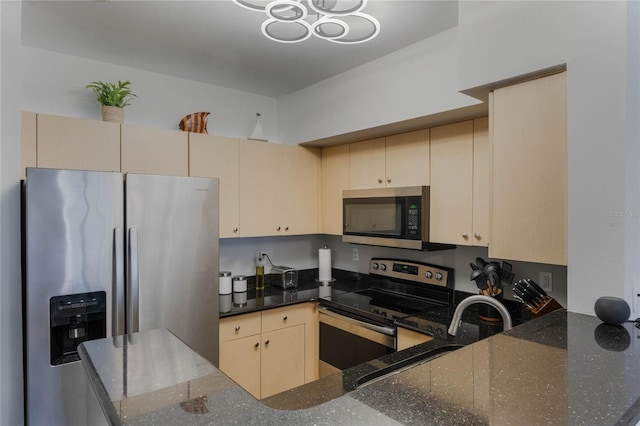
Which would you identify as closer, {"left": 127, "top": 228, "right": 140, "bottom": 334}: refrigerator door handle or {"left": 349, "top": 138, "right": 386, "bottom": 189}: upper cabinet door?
{"left": 127, "top": 228, "right": 140, "bottom": 334}: refrigerator door handle

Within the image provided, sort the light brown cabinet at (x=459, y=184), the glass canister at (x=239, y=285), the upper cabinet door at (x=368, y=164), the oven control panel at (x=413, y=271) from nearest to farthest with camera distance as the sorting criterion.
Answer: the light brown cabinet at (x=459, y=184) → the oven control panel at (x=413, y=271) → the upper cabinet door at (x=368, y=164) → the glass canister at (x=239, y=285)

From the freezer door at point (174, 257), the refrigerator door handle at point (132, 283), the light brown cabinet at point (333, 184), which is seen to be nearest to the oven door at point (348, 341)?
the light brown cabinet at point (333, 184)

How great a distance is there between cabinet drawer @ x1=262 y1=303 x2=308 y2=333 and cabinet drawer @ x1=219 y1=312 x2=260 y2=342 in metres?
0.06

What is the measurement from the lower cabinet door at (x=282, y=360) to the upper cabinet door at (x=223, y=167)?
2.61 feet

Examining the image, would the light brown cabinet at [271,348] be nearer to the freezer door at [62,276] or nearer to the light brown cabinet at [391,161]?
the freezer door at [62,276]

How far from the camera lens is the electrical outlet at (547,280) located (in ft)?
6.93

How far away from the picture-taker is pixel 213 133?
3.05 meters

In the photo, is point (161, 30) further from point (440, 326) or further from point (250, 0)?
point (440, 326)

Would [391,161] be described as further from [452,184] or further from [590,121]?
[590,121]

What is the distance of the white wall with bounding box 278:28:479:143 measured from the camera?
208 centimetres

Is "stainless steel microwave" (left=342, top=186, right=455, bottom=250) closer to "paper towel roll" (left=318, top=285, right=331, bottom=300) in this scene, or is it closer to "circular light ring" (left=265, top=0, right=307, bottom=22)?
"paper towel roll" (left=318, top=285, right=331, bottom=300)

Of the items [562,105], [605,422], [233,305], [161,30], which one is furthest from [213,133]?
[605,422]

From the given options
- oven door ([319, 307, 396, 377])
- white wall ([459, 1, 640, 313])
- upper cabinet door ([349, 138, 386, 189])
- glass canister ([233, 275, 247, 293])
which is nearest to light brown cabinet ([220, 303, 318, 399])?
oven door ([319, 307, 396, 377])

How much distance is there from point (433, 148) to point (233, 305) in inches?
66.5
